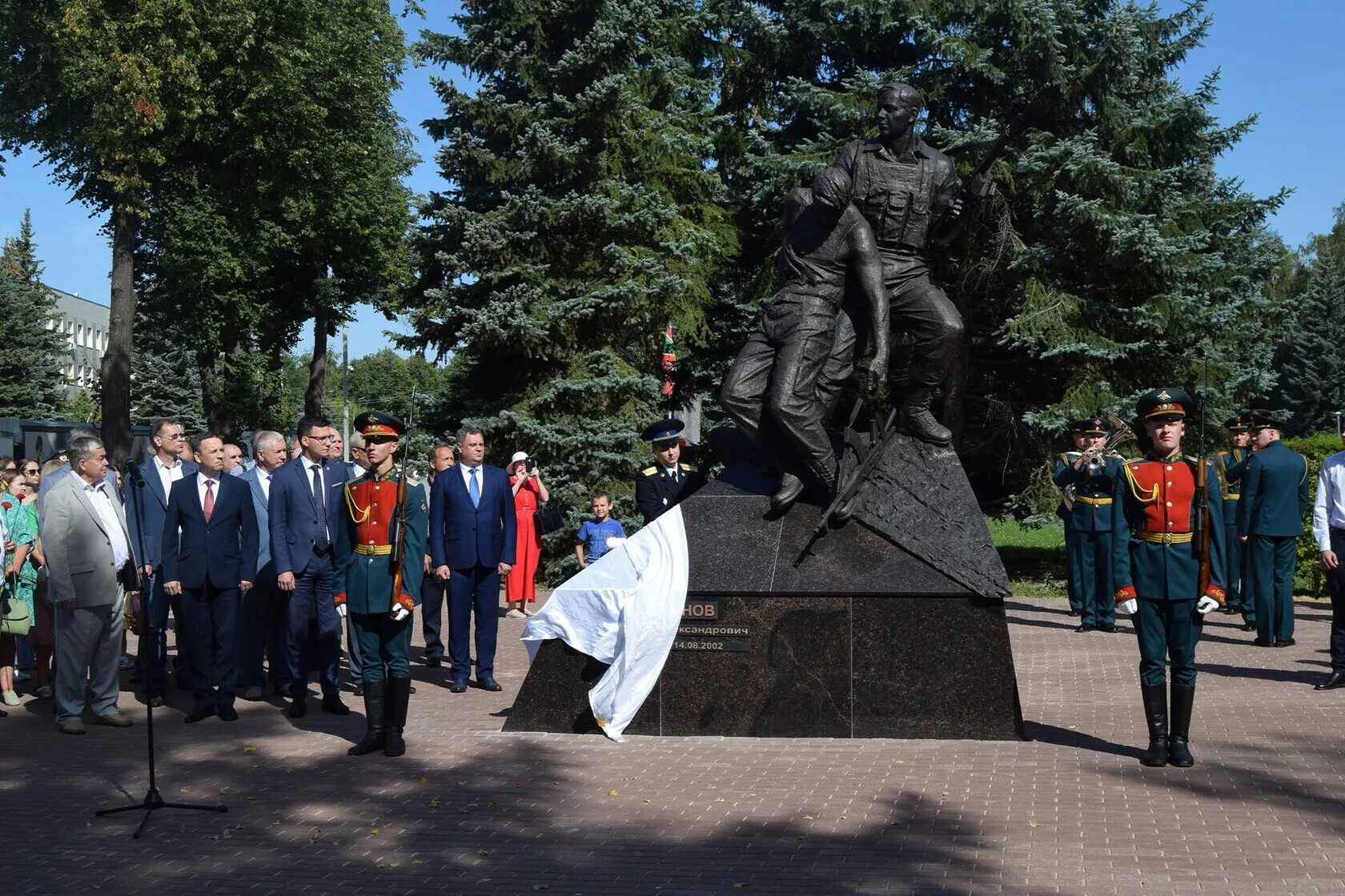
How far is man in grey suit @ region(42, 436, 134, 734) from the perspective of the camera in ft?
31.2

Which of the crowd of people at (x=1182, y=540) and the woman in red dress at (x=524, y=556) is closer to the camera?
the crowd of people at (x=1182, y=540)

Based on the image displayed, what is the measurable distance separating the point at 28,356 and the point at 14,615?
43.1 meters

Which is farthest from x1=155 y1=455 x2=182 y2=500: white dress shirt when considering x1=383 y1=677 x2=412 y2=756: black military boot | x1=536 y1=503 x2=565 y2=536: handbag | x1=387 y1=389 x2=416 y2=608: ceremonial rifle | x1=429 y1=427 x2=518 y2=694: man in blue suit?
x1=536 y1=503 x2=565 y2=536: handbag

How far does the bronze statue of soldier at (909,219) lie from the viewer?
985 centimetres

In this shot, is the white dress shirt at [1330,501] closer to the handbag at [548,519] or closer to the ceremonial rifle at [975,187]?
the ceremonial rifle at [975,187]

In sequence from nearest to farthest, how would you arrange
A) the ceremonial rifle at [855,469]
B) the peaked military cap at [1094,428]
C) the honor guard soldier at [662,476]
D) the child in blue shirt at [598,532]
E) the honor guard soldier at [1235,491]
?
the ceremonial rifle at [855,469] < the honor guard soldier at [662,476] < the peaked military cap at [1094,428] < the honor guard soldier at [1235,491] < the child in blue shirt at [598,532]

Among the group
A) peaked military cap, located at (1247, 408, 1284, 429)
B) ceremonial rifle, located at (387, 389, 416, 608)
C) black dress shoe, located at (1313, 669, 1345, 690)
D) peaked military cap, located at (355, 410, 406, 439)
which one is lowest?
black dress shoe, located at (1313, 669, 1345, 690)

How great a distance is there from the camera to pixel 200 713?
32.4ft

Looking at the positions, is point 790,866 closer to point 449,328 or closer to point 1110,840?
point 1110,840

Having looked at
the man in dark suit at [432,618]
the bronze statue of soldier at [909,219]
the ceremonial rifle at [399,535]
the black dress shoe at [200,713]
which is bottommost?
the black dress shoe at [200,713]

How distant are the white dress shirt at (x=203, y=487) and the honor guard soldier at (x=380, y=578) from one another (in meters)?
1.98

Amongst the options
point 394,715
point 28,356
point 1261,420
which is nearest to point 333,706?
point 394,715

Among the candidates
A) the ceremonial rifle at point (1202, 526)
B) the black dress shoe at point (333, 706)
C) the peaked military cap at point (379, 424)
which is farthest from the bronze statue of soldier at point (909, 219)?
the black dress shoe at point (333, 706)

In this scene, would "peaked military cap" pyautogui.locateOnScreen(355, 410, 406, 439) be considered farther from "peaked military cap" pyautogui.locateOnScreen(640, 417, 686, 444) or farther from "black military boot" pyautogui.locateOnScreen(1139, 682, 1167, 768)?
"black military boot" pyautogui.locateOnScreen(1139, 682, 1167, 768)
